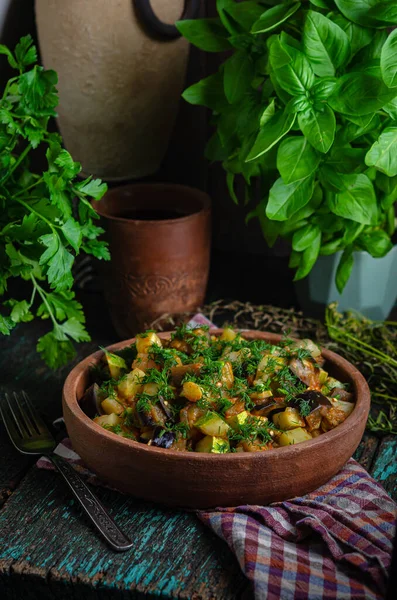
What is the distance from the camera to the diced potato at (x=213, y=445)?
3.59 feet

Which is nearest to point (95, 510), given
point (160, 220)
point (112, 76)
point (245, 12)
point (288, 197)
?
point (288, 197)

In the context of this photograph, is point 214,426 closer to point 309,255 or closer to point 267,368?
point 267,368

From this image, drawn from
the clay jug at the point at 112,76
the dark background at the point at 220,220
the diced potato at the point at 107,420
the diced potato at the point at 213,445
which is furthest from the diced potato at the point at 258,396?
the clay jug at the point at 112,76

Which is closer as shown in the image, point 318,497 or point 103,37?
point 318,497

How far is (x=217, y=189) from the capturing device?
219cm

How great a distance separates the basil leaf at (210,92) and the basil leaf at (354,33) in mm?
297

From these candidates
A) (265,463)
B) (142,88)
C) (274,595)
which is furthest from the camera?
(142,88)

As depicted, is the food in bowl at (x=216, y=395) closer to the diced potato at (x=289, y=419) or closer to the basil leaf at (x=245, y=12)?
the diced potato at (x=289, y=419)

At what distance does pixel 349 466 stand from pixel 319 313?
2.02 ft

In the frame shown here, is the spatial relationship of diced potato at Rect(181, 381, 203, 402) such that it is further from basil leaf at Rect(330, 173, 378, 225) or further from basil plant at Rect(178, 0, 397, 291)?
basil leaf at Rect(330, 173, 378, 225)

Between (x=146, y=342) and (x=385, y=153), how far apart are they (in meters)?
0.52

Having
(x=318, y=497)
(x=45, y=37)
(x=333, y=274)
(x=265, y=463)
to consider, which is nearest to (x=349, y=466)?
(x=318, y=497)

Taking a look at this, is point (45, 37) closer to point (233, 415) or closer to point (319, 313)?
point (319, 313)

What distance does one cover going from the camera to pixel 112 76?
1.83 meters
